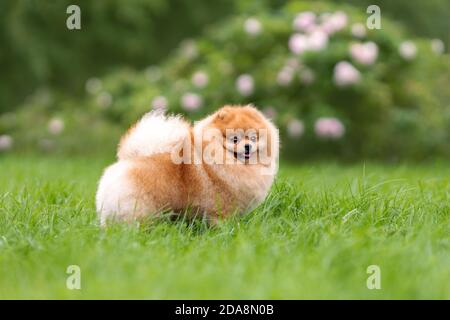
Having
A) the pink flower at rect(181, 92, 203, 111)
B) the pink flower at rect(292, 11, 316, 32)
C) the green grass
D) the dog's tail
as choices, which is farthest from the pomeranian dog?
the pink flower at rect(292, 11, 316, 32)

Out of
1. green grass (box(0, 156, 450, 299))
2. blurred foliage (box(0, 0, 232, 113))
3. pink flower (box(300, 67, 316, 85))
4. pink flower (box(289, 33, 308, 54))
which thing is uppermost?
blurred foliage (box(0, 0, 232, 113))

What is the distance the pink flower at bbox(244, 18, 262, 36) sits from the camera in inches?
302

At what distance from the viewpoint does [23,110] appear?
31.3 ft

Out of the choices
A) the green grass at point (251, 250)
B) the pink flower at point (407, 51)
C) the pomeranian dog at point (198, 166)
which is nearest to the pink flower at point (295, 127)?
the pink flower at point (407, 51)

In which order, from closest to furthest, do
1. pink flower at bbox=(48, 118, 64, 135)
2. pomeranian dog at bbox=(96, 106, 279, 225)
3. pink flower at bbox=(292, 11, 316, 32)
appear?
pomeranian dog at bbox=(96, 106, 279, 225) → pink flower at bbox=(292, 11, 316, 32) → pink flower at bbox=(48, 118, 64, 135)

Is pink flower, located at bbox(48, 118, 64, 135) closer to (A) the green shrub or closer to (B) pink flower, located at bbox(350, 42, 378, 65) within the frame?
(A) the green shrub

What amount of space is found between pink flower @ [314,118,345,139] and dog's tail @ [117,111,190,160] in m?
3.51

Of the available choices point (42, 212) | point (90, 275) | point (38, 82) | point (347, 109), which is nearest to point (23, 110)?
point (38, 82)

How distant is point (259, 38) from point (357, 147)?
164 cm

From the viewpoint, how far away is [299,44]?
7.26 meters

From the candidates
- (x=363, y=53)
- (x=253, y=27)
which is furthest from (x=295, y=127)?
(x=253, y=27)

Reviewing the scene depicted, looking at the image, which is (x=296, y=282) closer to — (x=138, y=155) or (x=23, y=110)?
(x=138, y=155)

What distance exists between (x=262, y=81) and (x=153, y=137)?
3.95 meters

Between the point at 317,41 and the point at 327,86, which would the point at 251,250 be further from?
the point at 317,41
